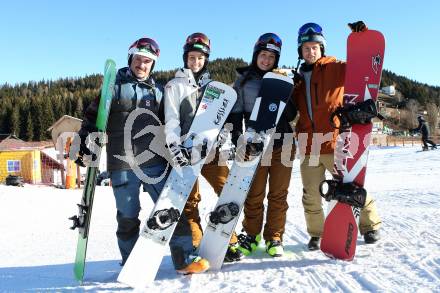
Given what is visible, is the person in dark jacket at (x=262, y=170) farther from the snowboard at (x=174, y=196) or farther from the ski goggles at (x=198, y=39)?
the ski goggles at (x=198, y=39)

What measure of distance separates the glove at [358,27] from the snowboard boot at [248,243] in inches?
82.6

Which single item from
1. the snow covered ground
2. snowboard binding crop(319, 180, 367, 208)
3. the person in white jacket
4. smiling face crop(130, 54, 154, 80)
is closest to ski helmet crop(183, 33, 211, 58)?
the person in white jacket

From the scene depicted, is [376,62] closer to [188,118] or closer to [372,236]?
[372,236]

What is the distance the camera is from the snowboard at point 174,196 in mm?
2773

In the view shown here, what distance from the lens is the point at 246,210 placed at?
3.58 m

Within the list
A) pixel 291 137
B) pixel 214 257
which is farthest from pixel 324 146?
pixel 214 257

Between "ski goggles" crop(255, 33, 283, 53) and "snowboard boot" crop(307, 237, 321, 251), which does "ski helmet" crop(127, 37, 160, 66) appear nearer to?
"ski goggles" crop(255, 33, 283, 53)

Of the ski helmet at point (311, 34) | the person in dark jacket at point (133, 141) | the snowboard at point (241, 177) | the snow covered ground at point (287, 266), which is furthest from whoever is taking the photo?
the ski helmet at point (311, 34)

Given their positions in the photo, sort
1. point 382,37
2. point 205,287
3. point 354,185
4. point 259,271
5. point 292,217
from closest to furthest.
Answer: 1. point 205,287
2. point 259,271
3. point 354,185
4. point 382,37
5. point 292,217

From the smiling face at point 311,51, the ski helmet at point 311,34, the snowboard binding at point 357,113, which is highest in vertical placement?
the ski helmet at point 311,34

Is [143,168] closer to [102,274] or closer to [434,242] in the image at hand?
[102,274]

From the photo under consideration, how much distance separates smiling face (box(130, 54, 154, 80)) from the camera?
10.5 ft

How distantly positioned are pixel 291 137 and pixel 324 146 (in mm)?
316

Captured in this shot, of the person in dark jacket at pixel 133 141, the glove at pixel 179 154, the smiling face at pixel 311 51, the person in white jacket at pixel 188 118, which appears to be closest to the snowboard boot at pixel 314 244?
the person in white jacket at pixel 188 118
